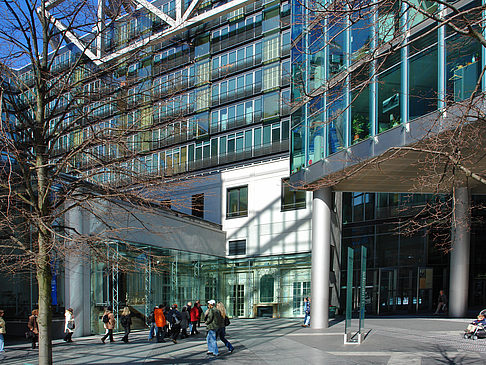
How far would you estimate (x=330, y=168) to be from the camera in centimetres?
1866

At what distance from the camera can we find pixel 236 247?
3156cm

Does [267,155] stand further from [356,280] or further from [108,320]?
[108,320]

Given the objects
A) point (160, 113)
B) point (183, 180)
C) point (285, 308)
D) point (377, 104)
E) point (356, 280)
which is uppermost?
point (377, 104)

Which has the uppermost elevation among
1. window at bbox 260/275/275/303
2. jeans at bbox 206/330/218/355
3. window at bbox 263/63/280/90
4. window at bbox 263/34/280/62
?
window at bbox 263/34/280/62

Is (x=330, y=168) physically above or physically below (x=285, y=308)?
above

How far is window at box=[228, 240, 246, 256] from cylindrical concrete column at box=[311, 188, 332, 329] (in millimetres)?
11769

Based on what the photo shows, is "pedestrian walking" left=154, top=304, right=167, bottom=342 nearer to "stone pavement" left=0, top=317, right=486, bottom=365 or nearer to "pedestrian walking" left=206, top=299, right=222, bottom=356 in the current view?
"stone pavement" left=0, top=317, right=486, bottom=365

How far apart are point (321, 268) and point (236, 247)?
12.5m

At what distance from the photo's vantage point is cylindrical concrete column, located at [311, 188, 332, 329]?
19.5m

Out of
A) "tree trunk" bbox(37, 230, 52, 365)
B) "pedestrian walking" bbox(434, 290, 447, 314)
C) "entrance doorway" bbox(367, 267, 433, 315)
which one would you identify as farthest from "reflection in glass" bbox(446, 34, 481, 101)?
"entrance doorway" bbox(367, 267, 433, 315)

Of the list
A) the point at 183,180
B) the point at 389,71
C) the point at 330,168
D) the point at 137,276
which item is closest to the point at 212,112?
the point at 137,276

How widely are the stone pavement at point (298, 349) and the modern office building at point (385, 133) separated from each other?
9.42 feet

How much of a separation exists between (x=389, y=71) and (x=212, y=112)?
2318 centimetres

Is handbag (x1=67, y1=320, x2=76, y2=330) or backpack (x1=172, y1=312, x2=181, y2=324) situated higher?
backpack (x1=172, y1=312, x2=181, y2=324)
